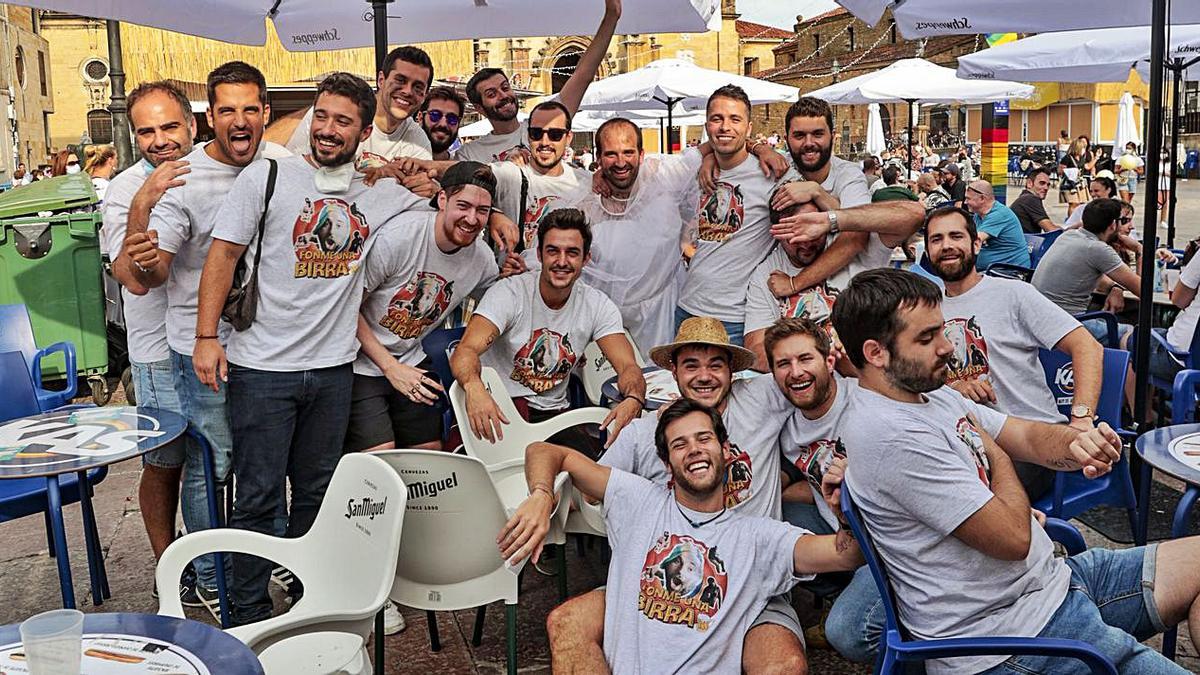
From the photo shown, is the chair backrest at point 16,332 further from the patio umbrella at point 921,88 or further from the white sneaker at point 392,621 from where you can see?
the patio umbrella at point 921,88

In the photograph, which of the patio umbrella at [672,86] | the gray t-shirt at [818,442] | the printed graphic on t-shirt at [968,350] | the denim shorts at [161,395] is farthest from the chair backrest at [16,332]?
the patio umbrella at [672,86]

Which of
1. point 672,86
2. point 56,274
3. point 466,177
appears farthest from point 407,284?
point 672,86

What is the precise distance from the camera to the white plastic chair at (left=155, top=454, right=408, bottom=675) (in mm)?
2545

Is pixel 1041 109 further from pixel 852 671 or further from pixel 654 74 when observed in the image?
pixel 852 671

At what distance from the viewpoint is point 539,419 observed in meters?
4.28

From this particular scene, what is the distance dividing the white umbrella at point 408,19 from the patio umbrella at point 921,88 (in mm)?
8011

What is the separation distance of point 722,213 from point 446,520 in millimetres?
2064

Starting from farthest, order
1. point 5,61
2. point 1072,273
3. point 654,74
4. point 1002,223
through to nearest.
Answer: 1. point 5,61
2. point 654,74
3. point 1002,223
4. point 1072,273

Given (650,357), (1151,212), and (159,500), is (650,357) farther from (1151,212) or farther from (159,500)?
(1151,212)

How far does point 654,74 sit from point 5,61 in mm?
28951

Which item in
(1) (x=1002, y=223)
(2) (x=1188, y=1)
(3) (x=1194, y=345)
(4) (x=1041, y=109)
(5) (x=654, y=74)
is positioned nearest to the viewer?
(3) (x=1194, y=345)

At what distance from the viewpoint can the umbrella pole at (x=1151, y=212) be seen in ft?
15.1

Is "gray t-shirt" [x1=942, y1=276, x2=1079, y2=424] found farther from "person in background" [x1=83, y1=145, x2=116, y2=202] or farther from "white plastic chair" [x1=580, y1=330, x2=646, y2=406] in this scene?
"person in background" [x1=83, y1=145, x2=116, y2=202]

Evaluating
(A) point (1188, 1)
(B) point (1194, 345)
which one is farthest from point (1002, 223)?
(B) point (1194, 345)
